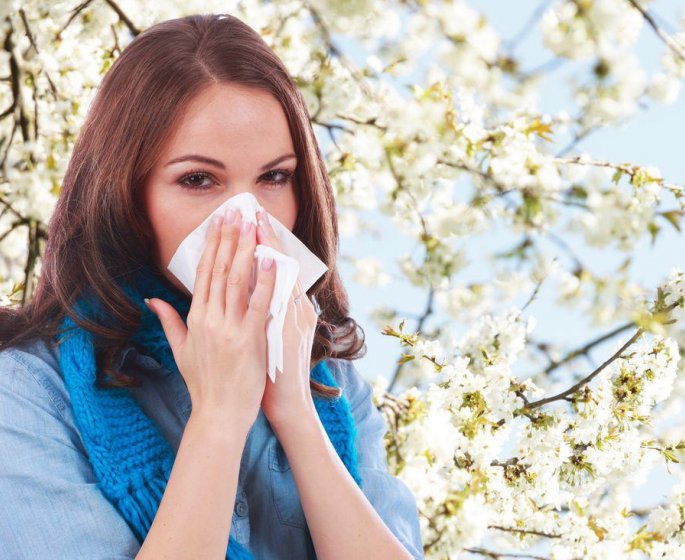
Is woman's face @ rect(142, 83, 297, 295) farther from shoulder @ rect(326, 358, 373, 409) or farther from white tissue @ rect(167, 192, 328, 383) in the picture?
shoulder @ rect(326, 358, 373, 409)

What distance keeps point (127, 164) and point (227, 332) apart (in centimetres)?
41

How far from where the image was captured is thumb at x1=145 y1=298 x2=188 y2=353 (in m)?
1.64

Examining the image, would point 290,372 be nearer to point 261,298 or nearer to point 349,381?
point 261,298

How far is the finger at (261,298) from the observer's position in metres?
1.59

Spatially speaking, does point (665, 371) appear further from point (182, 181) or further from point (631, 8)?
point (182, 181)

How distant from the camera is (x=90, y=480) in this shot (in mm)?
1611

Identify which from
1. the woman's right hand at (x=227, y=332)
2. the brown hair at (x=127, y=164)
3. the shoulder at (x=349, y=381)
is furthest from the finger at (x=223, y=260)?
the shoulder at (x=349, y=381)

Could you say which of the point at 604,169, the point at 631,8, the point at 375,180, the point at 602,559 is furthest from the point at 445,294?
the point at 631,8

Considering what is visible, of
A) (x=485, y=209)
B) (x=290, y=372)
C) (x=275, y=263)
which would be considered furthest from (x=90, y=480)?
(x=485, y=209)

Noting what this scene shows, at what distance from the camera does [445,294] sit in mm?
3916

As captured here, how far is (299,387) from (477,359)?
32.5 inches

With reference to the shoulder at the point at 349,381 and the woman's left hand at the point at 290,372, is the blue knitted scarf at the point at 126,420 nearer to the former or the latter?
the woman's left hand at the point at 290,372

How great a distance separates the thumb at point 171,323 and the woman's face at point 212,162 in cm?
11

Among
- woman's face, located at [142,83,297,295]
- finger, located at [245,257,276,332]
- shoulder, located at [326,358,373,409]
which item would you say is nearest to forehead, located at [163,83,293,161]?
woman's face, located at [142,83,297,295]
